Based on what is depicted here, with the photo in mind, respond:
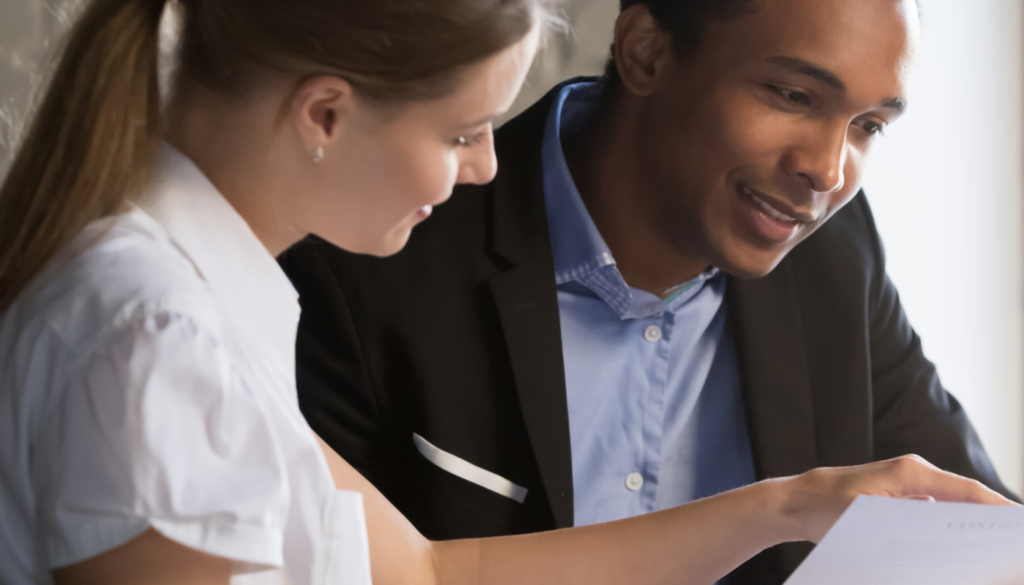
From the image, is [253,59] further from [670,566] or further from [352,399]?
[670,566]

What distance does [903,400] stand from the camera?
1.22 m

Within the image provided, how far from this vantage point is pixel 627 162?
3.64ft

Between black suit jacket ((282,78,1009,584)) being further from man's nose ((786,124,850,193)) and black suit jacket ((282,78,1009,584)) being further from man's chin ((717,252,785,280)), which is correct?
man's nose ((786,124,850,193))

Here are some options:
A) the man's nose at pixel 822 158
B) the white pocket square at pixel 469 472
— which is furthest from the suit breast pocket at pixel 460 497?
the man's nose at pixel 822 158

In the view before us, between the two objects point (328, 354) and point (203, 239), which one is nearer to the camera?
point (203, 239)

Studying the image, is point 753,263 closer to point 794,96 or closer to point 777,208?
point 777,208

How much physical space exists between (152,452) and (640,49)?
787 mm

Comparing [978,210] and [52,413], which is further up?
[978,210]

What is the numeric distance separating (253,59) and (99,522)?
30 centimetres

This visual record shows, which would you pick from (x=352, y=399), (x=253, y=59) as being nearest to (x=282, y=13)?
(x=253, y=59)

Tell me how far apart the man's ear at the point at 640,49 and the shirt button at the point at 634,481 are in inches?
17.9

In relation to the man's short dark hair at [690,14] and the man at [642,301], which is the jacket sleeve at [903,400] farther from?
the man's short dark hair at [690,14]

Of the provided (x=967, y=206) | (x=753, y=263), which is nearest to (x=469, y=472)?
(x=753, y=263)

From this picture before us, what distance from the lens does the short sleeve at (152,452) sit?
1.57 ft
